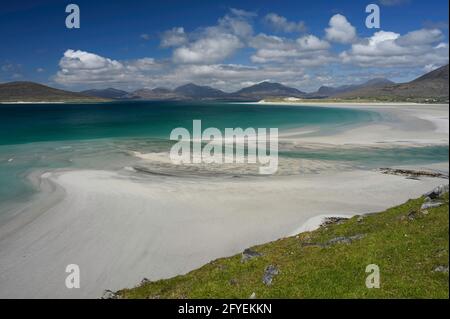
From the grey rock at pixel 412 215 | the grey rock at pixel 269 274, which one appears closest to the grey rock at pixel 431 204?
the grey rock at pixel 412 215

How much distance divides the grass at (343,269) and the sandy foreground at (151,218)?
4.07m

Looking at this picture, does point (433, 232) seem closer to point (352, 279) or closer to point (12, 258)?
point (352, 279)

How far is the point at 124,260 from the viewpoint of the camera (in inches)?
902

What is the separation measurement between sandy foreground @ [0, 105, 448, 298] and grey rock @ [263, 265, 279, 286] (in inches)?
246

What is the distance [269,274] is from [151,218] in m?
15.1

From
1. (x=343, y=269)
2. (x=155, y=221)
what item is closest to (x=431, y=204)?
(x=343, y=269)

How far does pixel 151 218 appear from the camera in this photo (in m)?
29.8

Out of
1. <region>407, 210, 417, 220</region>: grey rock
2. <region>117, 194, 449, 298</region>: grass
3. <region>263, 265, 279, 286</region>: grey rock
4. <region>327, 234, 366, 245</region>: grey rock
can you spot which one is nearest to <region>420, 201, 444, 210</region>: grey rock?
<region>117, 194, 449, 298</region>: grass

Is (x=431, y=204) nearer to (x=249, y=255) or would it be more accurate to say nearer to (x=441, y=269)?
(x=441, y=269)

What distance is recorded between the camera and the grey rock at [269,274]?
52.7 feet

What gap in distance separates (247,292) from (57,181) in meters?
32.9

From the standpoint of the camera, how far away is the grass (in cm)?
1416

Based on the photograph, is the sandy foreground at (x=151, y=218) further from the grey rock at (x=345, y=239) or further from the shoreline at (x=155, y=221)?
the grey rock at (x=345, y=239)
